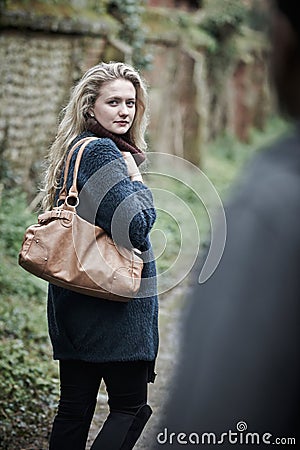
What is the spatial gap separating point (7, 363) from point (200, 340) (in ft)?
12.0

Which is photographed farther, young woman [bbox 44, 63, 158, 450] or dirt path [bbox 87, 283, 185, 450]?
dirt path [bbox 87, 283, 185, 450]

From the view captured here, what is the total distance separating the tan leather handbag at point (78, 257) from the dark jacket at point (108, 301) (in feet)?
0.15

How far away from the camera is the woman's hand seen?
311 cm

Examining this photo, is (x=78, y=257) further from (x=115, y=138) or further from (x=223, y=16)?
(x=223, y=16)

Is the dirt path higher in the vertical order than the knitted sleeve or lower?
lower

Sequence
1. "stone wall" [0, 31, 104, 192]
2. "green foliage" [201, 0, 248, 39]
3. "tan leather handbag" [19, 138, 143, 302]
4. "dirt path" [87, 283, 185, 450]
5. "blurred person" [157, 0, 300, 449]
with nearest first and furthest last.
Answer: "blurred person" [157, 0, 300, 449] < "tan leather handbag" [19, 138, 143, 302] < "dirt path" [87, 283, 185, 450] < "stone wall" [0, 31, 104, 192] < "green foliage" [201, 0, 248, 39]

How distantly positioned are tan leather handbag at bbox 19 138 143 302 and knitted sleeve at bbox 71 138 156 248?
3 centimetres

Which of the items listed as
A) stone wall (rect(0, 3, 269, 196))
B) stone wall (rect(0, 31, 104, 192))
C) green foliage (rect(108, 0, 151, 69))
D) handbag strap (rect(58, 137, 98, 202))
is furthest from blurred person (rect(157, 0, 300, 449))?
green foliage (rect(108, 0, 151, 69))

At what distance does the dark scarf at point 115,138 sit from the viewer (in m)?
3.19

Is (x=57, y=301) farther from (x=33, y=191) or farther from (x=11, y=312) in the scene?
(x=33, y=191)

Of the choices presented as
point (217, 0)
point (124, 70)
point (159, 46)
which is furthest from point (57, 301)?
point (217, 0)

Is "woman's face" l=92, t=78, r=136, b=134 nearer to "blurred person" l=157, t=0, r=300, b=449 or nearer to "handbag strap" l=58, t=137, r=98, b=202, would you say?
"handbag strap" l=58, t=137, r=98, b=202

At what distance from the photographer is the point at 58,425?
10.9 feet

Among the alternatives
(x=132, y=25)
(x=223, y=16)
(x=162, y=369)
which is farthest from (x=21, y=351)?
(x=223, y=16)
